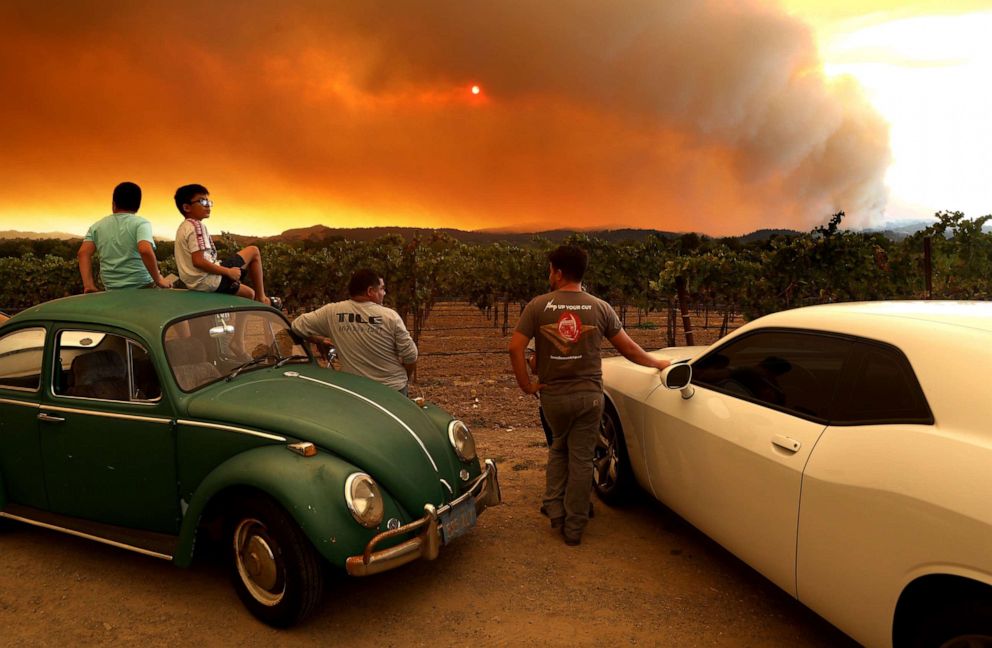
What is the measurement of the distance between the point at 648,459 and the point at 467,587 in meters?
1.50

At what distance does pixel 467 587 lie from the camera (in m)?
3.96

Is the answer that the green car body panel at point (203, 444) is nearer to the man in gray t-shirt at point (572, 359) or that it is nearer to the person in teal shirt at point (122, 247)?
the man in gray t-shirt at point (572, 359)

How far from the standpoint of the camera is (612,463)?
198 inches

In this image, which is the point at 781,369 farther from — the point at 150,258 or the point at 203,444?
the point at 150,258

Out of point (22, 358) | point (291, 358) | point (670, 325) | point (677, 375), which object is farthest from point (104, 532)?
point (670, 325)

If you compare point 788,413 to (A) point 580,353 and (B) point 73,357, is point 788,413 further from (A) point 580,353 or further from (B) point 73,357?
(B) point 73,357

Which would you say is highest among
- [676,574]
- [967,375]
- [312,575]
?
[967,375]

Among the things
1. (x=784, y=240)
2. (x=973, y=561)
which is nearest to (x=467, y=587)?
(x=973, y=561)

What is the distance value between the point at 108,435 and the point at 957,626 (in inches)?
169

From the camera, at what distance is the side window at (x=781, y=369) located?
3121 millimetres

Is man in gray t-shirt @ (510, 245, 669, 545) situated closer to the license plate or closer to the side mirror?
the side mirror

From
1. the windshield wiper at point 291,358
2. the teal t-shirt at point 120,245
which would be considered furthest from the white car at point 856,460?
the teal t-shirt at point 120,245

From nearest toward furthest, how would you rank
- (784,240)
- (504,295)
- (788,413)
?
(788,413) → (784,240) → (504,295)

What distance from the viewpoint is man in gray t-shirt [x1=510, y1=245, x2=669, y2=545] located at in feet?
14.1
